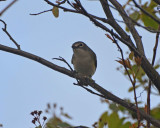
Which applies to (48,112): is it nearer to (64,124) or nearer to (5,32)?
(64,124)

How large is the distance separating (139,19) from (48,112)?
1.73 meters

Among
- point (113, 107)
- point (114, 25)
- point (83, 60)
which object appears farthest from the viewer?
point (83, 60)

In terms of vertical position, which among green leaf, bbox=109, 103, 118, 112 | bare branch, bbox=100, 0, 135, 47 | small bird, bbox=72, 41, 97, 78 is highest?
small bird, bbox=72, 41, 97, 78

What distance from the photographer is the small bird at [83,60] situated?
6.14m

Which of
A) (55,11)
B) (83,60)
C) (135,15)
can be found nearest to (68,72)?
(55,11)

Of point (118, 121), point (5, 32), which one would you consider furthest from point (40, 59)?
point (118, 121)

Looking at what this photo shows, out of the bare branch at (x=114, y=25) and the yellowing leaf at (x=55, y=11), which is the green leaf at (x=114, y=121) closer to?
the bare branch at (x=114, y=25)

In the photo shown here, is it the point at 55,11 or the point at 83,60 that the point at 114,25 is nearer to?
the point at 55,11

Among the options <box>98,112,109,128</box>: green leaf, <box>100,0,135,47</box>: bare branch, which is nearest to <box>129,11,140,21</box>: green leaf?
<box>100,0,135,47</box>: bare branch

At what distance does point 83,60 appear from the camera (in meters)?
6.17

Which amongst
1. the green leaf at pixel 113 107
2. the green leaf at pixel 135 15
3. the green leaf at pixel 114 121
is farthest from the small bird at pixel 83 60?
the green leaf at pixel 114 121

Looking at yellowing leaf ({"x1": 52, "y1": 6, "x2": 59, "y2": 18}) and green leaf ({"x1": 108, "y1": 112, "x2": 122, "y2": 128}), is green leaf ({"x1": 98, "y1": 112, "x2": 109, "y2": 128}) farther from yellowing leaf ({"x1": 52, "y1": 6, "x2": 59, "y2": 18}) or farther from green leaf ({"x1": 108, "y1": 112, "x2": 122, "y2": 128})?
yellowing leaf ({"x1": 52, "y1": 6, "x2": 59, "y2": 18})

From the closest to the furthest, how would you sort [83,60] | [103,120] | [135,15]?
1. [103,120]
2. [135,15]
3. [83,60]

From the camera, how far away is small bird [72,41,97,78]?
6.14 metres
